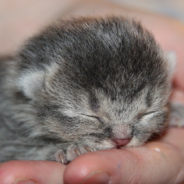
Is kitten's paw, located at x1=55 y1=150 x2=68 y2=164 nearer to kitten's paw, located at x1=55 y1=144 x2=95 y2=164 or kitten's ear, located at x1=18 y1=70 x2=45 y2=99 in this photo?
kitten's paw, located at x1=55 y1=144 x2=95 y2=164

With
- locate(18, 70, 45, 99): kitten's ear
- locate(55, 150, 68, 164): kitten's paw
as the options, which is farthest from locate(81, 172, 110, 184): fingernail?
locate(18, 70, 45, 99): kitten's ear

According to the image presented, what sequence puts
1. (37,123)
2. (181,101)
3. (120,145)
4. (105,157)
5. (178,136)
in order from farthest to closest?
1. (181,101)
2. (178,136)
3. (37,123)
4. (120,145)
5. (105,157)

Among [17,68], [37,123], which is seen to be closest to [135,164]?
[37,123]

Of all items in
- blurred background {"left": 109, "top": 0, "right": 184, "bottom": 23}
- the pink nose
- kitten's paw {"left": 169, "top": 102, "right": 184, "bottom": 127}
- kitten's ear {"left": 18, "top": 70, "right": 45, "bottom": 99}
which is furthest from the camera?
blurred background {"left": 109, "top": 0, "right": 184, "bottom": 23}

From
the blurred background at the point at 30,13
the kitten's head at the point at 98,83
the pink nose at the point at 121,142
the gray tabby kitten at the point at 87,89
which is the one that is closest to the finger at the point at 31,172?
the gray tabby kitten at the point at 87,89

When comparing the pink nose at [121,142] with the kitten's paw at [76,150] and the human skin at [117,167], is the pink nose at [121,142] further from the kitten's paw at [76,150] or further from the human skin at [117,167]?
the kitten's paw at [76,150]

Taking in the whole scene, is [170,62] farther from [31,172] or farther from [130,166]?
[31,172]

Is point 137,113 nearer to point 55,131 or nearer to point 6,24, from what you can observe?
point 55,131
